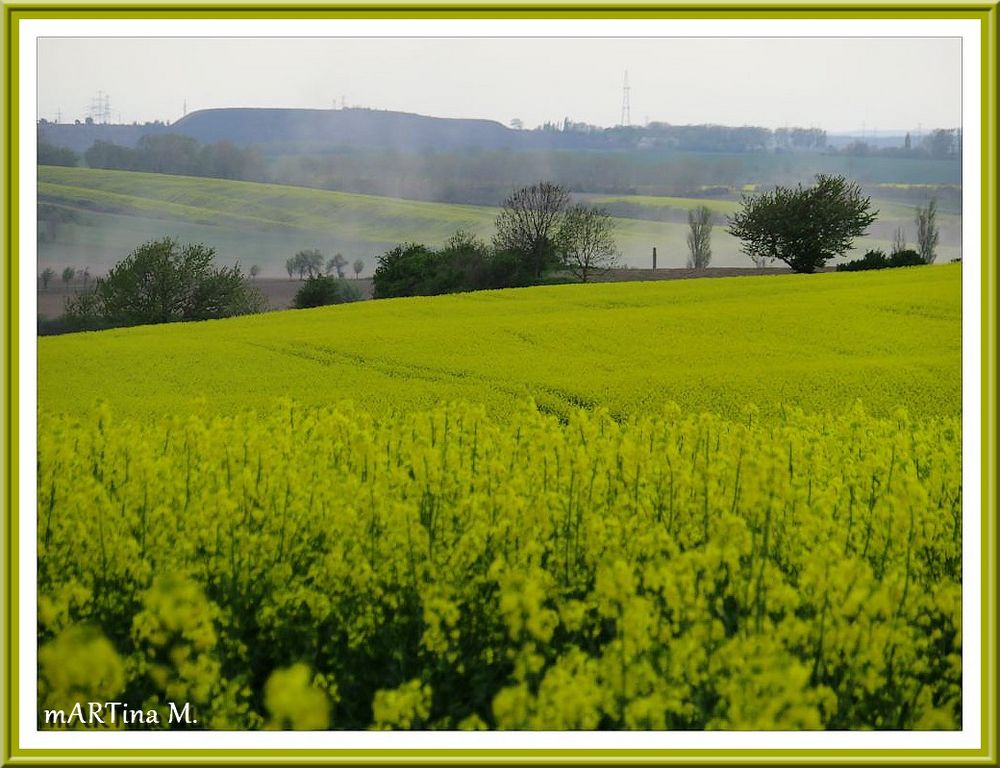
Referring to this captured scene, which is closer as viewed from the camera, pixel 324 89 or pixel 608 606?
pixel 608 606

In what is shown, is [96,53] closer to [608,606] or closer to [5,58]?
[5,58]

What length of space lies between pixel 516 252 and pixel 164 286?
1.28 metres

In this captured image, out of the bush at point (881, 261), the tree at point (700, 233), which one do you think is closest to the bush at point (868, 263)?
the bush at point (881, 261)

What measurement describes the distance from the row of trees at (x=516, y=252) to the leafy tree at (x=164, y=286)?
0.59m

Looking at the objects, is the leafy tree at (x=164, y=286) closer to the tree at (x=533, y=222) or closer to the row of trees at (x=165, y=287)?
the row of trees at (x=165, y=287)

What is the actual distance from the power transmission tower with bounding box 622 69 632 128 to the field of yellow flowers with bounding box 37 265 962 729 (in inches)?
24.0

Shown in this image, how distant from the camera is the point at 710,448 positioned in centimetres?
365

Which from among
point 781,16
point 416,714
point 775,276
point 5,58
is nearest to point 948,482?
point 775,276

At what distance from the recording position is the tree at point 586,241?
376 centimetres

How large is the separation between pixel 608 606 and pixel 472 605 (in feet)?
1.35

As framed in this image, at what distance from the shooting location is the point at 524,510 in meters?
3.32

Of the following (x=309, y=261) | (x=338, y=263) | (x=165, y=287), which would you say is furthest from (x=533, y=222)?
(x=165, y=287)

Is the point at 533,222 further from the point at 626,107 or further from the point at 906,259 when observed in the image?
the point at 906,259

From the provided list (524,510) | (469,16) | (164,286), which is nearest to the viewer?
(524,510)
